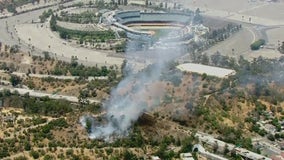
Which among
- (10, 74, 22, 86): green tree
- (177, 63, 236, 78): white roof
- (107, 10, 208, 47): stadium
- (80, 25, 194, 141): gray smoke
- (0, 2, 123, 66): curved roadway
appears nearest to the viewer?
(80, 25, 194, 141): gray smoke

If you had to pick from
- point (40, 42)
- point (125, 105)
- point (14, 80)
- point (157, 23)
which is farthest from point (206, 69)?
point (157, 23)

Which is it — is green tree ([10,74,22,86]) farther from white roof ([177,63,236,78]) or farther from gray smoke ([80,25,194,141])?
white roof ([177,63,236,78])

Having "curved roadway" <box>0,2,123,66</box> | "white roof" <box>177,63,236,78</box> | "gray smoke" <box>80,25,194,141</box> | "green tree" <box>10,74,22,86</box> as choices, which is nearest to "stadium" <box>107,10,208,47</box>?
"curved roadway" <box>0,2,123,66</box>

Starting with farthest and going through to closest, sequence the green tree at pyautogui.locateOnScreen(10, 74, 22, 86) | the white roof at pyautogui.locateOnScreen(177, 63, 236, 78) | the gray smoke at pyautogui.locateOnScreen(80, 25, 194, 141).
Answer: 1. the green tree at pyautogui.locateOnScreen(10, 74, 22, 86)
2. the white roof at pyautogui.locateOnScreen(177, 63, 236, 78)
3. the gray smoke at pyautogui.locateOnScreen(80, 25, 194, 141)

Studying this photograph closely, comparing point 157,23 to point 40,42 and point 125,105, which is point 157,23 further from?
point 125,105

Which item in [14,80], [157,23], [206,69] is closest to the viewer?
[206,69]

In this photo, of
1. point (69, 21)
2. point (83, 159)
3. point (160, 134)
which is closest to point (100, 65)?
point (69, 21)

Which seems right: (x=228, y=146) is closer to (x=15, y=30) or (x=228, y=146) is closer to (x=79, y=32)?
(x=79, y=32)

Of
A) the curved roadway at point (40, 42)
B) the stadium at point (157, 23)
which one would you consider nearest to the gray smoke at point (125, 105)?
the curved roadway at point (40, 42)
